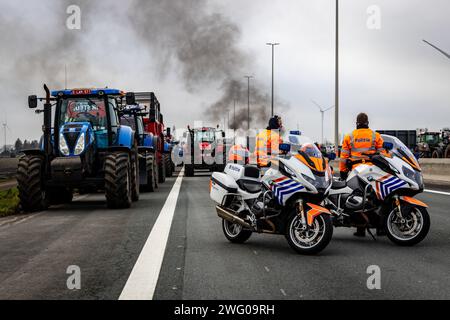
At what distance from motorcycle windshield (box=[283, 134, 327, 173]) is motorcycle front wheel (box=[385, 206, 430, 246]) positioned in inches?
56.6

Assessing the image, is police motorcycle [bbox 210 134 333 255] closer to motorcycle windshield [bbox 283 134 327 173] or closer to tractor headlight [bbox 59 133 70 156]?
motorcycle windshield [bbox 283 134 327 173]

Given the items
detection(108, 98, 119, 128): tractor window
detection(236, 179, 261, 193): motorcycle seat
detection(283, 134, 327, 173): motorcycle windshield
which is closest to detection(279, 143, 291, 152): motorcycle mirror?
detection(283, 134, 327, 173): motorcycle windshield

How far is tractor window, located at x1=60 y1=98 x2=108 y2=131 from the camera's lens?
1694 cm

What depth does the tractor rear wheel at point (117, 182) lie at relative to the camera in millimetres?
15484

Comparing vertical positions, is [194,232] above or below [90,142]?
below

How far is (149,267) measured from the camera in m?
7.67

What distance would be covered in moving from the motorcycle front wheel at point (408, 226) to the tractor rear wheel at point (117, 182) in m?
7.44

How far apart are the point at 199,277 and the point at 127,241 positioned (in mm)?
3131

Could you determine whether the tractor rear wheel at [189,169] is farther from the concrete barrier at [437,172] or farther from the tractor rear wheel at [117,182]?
the tractor rear wheel at [117,182]
